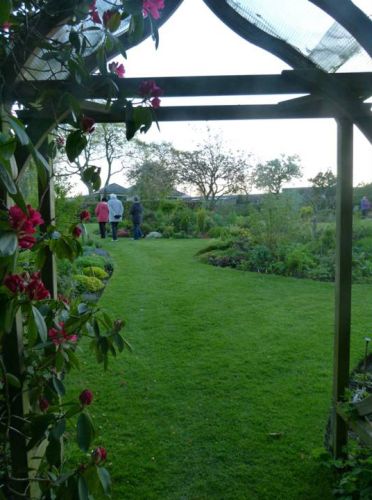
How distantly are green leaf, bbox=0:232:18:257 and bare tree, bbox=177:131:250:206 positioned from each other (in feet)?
56.3

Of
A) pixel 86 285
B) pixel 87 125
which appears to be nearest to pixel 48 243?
pixel 87 125

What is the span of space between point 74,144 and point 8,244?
0.43 meters

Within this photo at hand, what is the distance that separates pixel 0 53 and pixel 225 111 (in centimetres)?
105

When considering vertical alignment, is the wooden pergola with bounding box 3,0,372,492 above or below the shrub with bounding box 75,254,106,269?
above

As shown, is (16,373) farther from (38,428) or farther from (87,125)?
(87,125)

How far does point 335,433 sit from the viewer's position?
2.16 metres

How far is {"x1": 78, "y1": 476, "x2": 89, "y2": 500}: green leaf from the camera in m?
1.08

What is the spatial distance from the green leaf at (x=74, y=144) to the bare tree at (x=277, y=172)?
1664cm

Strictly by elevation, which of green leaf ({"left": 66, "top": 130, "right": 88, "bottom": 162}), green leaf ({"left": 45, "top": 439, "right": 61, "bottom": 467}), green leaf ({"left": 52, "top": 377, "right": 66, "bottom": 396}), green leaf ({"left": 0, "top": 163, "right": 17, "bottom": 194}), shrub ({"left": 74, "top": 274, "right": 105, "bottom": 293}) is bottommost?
shrub ({"left": 74, "top": 274, "right": 105, "bottom": 293})

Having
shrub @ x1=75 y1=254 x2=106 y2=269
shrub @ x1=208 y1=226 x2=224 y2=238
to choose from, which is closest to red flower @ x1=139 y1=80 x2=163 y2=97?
shrub @ x1=75 y1=254 x2=106 y2=269

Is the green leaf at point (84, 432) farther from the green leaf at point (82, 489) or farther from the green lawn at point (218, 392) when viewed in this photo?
the green lawn at point (218, 392)

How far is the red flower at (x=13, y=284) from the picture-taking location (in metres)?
0.99

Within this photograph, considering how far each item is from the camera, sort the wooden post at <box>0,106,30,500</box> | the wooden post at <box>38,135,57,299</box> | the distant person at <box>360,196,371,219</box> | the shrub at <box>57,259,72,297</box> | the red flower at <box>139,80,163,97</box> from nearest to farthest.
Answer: the red flower at <box>139,80,163,97</box> < the wooden post at <box>0,106,30,500</box> < the wooden post at <box>38,135,57,299</box> < the shrub at <box>57,259,72,297</box> < the distant person at <box>360,196,371,219</box>

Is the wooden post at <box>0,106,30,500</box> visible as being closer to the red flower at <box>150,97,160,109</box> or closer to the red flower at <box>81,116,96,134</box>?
the red flower at <box>81,116,96,134</box>
